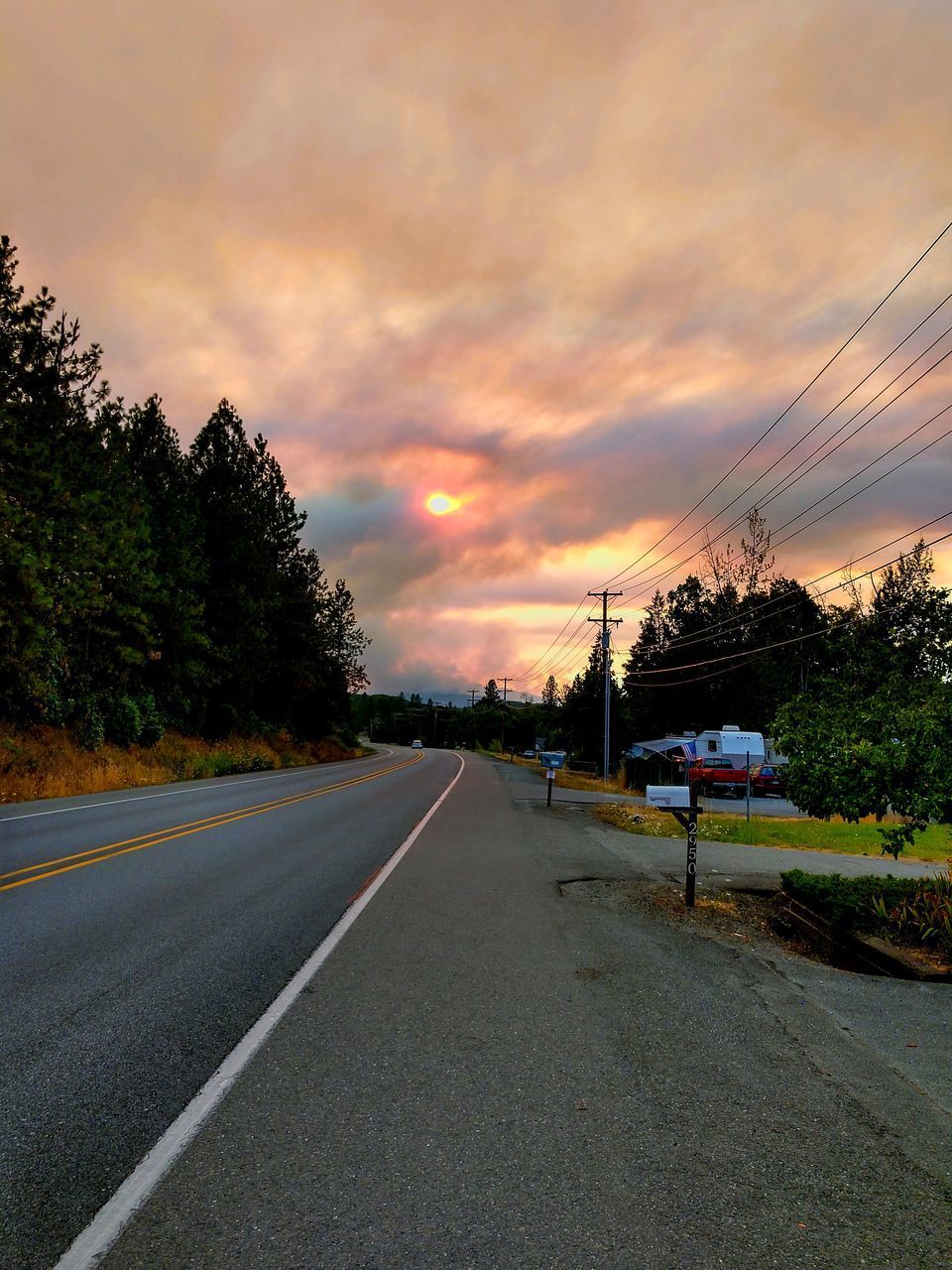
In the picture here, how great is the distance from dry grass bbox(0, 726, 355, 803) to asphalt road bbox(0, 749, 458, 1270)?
657cm

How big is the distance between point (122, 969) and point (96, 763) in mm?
20037

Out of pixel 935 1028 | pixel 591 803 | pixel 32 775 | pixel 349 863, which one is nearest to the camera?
pixel 935 1028

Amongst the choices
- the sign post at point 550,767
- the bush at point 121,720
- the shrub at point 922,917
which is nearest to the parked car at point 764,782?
the sign post at point 550,767

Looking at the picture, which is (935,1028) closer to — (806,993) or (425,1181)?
(806,993)

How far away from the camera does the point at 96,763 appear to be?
22531 millimetres

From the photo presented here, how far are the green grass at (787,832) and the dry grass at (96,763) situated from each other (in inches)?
597

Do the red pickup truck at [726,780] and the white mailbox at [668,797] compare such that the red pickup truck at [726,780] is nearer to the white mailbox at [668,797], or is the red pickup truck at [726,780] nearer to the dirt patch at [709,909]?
the dirt patch at [709,909]

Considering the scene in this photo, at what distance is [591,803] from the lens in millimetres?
23141

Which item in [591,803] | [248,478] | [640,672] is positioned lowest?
[591,803]

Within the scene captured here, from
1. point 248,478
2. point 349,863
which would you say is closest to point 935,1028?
point 349,863

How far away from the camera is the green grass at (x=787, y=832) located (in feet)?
49.2

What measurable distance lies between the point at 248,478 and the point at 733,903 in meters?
35.2

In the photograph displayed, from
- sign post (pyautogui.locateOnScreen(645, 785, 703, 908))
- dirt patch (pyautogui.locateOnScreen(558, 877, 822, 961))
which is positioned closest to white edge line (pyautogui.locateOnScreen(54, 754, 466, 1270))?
dirt patch (pyautogui.locateOnScreen(558, 877, 822, 961))

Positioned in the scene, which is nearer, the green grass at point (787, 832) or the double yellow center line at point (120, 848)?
the double yellow center line at point (120, 848)
